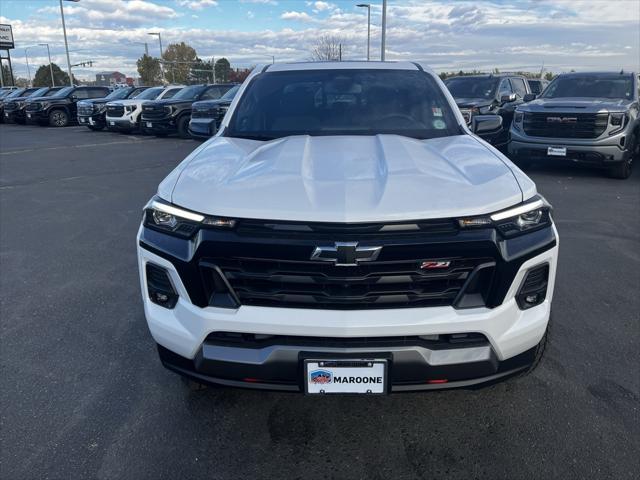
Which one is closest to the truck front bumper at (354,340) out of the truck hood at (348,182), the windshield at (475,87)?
the truck hood at (348,182)

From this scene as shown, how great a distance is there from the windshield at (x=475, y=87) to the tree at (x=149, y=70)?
66.0m

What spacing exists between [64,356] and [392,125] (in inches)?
104

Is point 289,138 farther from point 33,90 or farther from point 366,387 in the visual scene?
point 33,90

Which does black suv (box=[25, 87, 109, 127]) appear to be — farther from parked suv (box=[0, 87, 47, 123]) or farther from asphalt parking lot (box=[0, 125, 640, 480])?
asphalt parking lot (box=[0, 125, 640, 480])

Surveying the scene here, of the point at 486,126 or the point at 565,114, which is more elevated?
the point at 486,126

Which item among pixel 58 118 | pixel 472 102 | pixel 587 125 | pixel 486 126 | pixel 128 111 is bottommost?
pixel 58 118

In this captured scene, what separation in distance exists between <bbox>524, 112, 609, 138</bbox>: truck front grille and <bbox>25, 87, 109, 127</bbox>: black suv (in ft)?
71.4

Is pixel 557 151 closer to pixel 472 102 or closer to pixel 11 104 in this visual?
pixel 472 102

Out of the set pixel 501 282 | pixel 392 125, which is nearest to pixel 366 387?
pixel 501 282

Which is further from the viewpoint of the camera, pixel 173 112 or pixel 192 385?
pixel 173 112

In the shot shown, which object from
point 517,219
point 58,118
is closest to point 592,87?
point 517,219

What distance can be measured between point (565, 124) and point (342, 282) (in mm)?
8269

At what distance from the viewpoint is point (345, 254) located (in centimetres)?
212

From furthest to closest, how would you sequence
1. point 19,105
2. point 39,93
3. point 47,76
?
point 47,76 → point 39,93 → point 19,105
